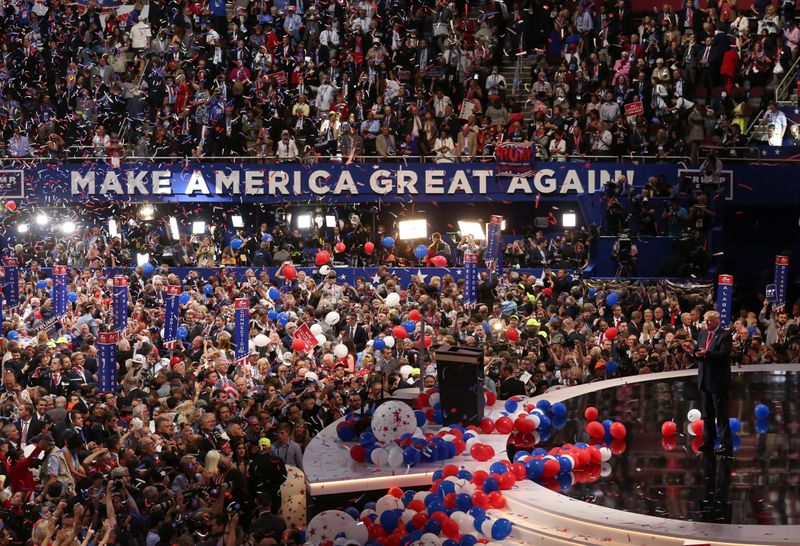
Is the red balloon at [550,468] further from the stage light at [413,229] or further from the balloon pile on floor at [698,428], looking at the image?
the stage light at [413,229]

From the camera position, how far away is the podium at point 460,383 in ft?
39.0

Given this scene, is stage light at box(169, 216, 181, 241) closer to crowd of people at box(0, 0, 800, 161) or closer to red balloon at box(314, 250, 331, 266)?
crowd of people at box(0, 0, 800, 161)

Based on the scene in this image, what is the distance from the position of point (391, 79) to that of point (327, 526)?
1506 centimetres

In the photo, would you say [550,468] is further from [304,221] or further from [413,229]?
[304,221]

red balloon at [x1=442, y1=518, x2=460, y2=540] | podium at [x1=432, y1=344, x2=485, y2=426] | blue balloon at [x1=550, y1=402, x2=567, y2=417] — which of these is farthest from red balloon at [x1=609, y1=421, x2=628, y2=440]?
red balloon at [x1=442, y1=518, x2=460, y2=540]

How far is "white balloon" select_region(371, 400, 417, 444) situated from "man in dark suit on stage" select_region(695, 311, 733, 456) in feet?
8.32

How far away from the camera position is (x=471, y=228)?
931 inches

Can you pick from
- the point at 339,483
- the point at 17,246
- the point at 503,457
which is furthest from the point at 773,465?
the point at 17,246

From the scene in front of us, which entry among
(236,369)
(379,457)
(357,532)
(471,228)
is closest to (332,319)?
(236,369)

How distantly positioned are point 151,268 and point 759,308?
33.0 ft

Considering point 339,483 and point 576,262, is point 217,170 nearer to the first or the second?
point 576,262

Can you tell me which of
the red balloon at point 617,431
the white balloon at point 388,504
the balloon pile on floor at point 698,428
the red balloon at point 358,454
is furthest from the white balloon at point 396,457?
the balloon pile on floor at point 698,428

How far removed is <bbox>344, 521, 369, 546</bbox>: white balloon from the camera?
31.2 ft

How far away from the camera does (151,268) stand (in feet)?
72.3
